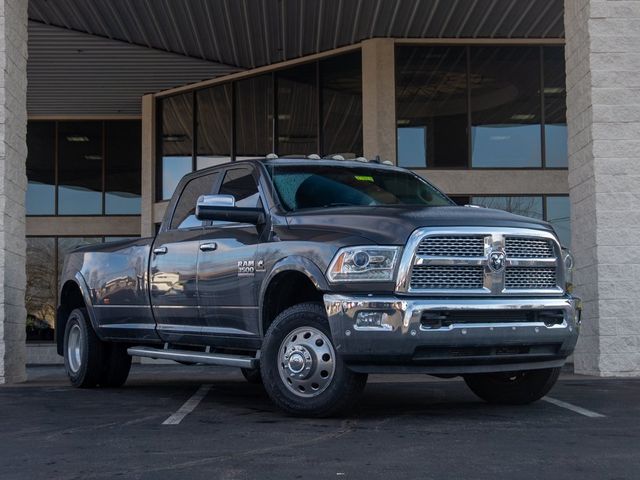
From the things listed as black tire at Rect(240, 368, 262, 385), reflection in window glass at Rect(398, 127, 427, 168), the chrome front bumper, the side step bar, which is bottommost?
black tire at Rect(240, 368, 262, 385)

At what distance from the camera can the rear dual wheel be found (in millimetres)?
9766

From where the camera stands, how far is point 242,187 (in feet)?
26.8

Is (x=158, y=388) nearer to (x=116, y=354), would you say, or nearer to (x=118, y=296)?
(x=116, y=354)

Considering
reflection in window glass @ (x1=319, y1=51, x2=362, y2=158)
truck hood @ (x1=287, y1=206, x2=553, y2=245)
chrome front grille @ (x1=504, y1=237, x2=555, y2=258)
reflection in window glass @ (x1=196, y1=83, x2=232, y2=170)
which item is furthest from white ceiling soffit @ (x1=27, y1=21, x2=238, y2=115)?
→ chrome front grille @ (x1=504, y1=237, x2=555, y2=258)

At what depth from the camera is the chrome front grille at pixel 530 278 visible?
6785 millimetres

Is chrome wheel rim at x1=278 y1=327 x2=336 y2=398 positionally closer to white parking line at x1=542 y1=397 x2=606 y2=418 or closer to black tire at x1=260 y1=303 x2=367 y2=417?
black tire at x1=260 y1=303 x2=367 y2=417

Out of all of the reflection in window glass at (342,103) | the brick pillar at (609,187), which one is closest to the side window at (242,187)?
the brick pillar at (609,187)

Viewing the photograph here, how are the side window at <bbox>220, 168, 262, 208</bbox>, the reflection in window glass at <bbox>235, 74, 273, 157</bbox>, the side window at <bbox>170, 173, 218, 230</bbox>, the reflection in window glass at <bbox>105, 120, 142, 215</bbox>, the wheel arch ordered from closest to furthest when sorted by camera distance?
the side window at <bbox>220, 168, 262, 208</bbox> → the side window at <bbox>170, 173, 218, 230</bbox> → the wheel arch → the reflection in window glass at <bbox>235, 74, 273, 157</bbox> → the reflection in window glass at <bbox>105, 120, 142, 215</bbox>

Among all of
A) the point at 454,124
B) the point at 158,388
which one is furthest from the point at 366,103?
the point at 158,388

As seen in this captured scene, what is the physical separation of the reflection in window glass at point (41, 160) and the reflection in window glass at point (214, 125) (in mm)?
5869

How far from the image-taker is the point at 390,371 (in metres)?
6.44

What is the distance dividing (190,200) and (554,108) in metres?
13.3

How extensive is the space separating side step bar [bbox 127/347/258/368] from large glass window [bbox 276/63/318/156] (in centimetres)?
1272

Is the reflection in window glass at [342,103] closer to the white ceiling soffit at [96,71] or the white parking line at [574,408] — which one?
the white ceiling soffit at [96,71]
